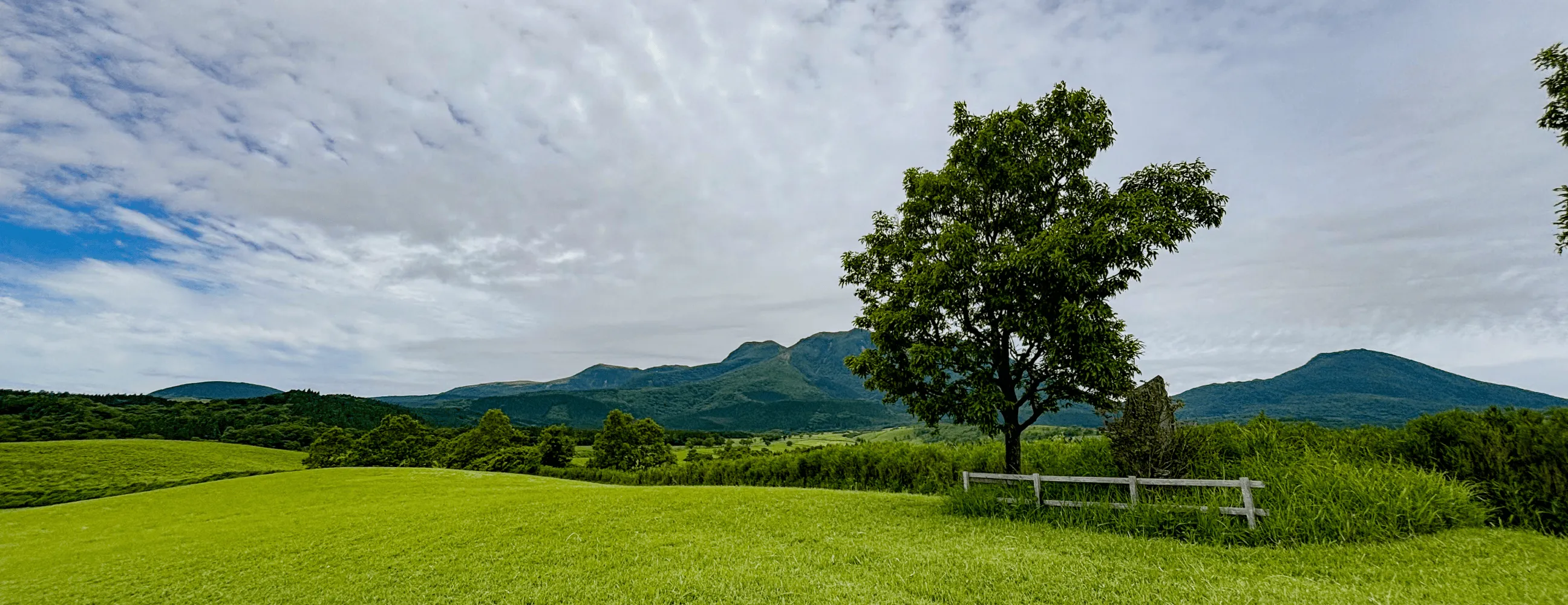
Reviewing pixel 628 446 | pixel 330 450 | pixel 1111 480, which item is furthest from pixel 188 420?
pixel 1111 480

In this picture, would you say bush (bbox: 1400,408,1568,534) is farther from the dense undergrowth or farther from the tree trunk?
the tree trunk

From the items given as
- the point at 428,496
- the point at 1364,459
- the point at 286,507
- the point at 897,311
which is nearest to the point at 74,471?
the point at 286,507

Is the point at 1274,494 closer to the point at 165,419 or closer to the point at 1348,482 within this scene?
the point at 1348,482

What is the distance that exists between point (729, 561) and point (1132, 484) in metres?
9.23

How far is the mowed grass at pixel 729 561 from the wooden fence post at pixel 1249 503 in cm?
99

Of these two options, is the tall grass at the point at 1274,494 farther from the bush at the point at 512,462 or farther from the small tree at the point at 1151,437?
the bush at the point at 512,462

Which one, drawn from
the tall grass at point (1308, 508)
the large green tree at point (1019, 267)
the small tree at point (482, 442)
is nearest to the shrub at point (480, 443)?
the small tree at point (482, 442)

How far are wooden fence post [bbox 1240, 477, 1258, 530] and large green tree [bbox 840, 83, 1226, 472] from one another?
12.4 ft

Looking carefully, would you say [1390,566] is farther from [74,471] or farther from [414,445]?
[414,445]

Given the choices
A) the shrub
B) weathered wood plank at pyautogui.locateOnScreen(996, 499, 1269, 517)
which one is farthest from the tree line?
weathered wood plank at pyautogui.locateOnScreen(996, 499, 1269, 517)

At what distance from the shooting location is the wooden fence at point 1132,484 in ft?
35.3

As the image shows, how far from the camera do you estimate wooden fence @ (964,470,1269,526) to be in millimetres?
10758

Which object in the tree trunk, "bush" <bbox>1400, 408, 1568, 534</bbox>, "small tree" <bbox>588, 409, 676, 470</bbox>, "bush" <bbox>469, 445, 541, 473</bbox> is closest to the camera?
"bush" <bbox>1400, 408, 1568, 534</bbox>

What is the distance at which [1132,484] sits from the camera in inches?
501
